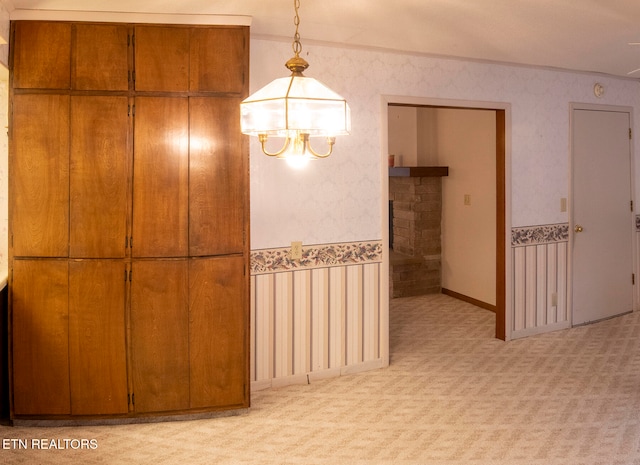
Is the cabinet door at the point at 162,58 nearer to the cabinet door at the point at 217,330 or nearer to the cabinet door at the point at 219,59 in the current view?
the cabinet door at the point at 219,59

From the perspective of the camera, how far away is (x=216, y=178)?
3.60 metres

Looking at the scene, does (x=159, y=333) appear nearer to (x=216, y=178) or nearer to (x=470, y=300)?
(x=216, y=178)

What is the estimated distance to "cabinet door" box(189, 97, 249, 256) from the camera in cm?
357

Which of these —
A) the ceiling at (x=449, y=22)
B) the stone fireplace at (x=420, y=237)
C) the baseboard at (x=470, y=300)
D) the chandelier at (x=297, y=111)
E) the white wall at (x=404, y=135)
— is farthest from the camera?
the white wall at (x=404, y=135)

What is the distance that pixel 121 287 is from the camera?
3.54m

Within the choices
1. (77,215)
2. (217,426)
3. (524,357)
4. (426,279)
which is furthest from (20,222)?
(426,279)

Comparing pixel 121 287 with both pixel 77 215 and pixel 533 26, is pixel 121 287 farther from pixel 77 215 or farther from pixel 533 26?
pixel 533 26

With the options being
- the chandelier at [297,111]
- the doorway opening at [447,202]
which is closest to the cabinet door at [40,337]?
the chandelier at [297,111]

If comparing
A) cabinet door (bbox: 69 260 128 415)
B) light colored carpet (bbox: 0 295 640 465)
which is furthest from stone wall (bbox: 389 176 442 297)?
cabinet door (bbox: 69 260 128 415)

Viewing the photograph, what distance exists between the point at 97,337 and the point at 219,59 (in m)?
1.75

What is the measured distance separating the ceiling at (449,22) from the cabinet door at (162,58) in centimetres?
12

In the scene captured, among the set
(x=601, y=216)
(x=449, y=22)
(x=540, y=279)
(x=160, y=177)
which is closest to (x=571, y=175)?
(x=601, y=216)

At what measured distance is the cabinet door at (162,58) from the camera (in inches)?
138

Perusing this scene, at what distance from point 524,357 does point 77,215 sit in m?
3.44
